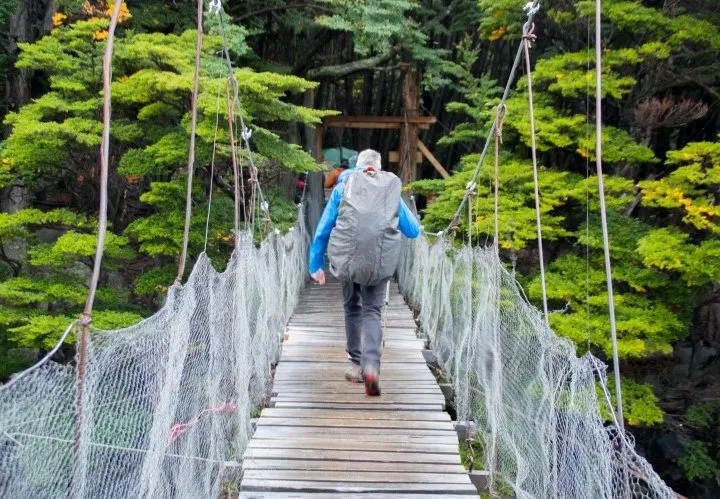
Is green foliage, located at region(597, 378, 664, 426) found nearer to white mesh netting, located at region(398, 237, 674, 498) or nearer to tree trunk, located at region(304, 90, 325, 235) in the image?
white mesh netting, located at region(398, 237, 674, 498)

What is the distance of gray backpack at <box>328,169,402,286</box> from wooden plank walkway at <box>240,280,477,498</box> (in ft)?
1.48

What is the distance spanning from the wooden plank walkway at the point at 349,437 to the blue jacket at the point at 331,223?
468 mm

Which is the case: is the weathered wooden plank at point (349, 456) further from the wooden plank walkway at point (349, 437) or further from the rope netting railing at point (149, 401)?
the rope netting railing at point (149, 401)

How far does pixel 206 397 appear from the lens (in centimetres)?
181

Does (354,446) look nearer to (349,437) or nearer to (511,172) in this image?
(349,437)

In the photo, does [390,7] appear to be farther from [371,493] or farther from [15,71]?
[371,493]

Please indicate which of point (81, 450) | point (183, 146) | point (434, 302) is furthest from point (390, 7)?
point (81, 450)

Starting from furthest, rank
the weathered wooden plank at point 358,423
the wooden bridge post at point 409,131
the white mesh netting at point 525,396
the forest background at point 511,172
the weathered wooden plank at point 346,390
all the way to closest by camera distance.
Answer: the wooden bridge post at point 409,131 < the forest background at point 511,172 < the weathered wooden plank at point 346,390 < the weathered wooden plank at point 358,423 < the white mesh netting at point 525,396

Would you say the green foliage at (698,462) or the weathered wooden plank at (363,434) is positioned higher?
the weathered wooden plank at (363,434)

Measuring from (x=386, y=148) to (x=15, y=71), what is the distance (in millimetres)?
5606

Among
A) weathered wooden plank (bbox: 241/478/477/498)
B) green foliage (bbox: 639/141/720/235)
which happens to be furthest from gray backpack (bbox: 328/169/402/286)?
green foliage (bbox: 639/141/720/235)


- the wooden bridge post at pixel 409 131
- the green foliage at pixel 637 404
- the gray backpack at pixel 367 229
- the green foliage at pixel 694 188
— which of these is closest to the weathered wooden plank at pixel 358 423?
the gray backpack at pixel 367 229

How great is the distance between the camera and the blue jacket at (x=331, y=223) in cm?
220

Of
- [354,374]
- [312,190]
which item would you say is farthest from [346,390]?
[312,190]
